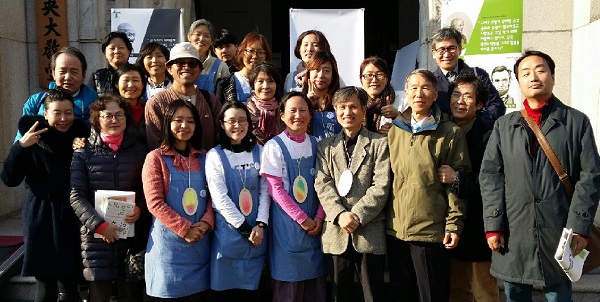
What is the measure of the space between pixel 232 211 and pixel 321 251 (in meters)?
0.66

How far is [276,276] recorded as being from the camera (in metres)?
3.45

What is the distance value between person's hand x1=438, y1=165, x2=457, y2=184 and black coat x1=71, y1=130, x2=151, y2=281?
1.92m

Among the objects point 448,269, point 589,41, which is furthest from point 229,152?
point 589,41

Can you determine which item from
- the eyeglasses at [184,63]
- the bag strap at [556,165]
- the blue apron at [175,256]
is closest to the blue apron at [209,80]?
the eyeglasses at [184,63]

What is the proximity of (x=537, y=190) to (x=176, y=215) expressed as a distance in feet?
6.94

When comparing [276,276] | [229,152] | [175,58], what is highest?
[175,58]

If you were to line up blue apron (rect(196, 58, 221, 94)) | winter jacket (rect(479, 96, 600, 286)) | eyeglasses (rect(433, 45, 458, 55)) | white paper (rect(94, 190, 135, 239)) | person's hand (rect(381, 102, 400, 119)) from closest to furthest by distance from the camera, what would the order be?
winter jacket (rect(479, 96, 600, 286)) < white paper (rect(94, 190, 135, 239)) < person's hand (rect(381, 102, 400, 119)) < eyeglasses (rect(433, 45, 458, 55)) < blue apron (rect(196, 58, 221, 94))

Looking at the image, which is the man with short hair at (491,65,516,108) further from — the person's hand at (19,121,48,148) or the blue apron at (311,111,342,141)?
the person's hand at (19,121,48,148)

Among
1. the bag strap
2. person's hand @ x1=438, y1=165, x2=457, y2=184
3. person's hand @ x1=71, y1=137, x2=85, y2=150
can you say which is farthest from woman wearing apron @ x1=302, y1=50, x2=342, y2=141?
person's hand @ x1=71, y1=137, x2=85, y2=150

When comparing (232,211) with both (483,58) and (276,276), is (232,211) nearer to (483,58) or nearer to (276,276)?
(276,276)

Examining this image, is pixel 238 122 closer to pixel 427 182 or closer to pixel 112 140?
pixel 112 140

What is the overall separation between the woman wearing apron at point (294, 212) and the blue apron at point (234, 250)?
12cm

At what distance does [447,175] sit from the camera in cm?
319

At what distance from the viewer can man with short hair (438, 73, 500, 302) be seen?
332 cm
